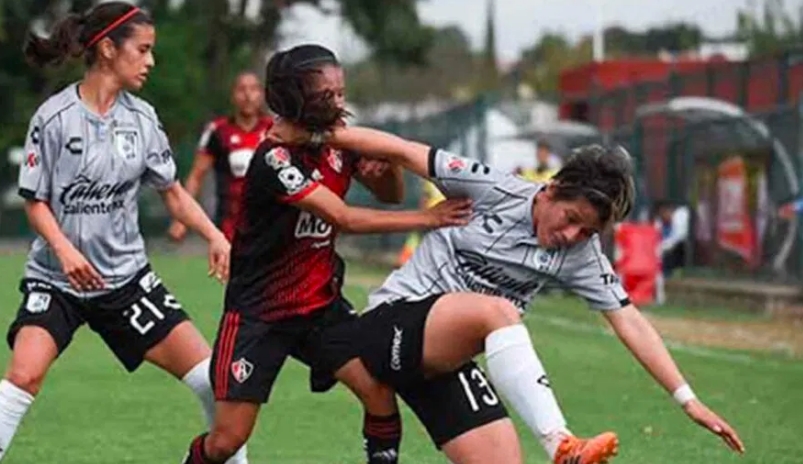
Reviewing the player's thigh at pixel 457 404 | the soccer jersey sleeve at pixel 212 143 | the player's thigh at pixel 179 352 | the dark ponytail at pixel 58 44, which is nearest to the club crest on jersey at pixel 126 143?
the dark ponytail at pixel 58 44

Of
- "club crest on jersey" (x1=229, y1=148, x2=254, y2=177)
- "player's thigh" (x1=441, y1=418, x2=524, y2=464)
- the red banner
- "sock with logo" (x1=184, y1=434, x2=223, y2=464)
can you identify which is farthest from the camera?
the red banner

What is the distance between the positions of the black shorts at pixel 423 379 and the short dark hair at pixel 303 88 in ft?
2.32

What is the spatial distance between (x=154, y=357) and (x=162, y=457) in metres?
1.78

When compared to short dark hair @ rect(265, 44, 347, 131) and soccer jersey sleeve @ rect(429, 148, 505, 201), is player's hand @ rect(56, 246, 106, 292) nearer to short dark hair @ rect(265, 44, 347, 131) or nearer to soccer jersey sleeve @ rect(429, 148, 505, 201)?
short dark hair @ rect(265, 44, 347, 131)

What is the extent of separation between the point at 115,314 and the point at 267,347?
1.11 m

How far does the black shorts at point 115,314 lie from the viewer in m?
9.32

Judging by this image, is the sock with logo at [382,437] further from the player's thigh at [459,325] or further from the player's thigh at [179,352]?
the player's thigh at [179,352]

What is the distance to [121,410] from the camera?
13.4 m

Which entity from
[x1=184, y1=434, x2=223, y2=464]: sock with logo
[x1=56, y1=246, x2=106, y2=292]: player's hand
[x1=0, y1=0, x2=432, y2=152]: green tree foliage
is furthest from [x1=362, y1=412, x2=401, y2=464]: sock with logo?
[x1=0, y1=0, x2=432, y2=152]: green tree foliage

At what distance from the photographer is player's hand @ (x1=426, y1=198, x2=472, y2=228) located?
816cm

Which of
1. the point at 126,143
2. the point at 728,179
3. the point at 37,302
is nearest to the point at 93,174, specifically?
the point at 126,143

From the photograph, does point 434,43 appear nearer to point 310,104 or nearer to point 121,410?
point 121,410

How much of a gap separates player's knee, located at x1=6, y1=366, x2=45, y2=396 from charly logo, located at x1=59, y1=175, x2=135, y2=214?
64 cm

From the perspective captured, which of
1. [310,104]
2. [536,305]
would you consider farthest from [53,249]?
[536,305]
